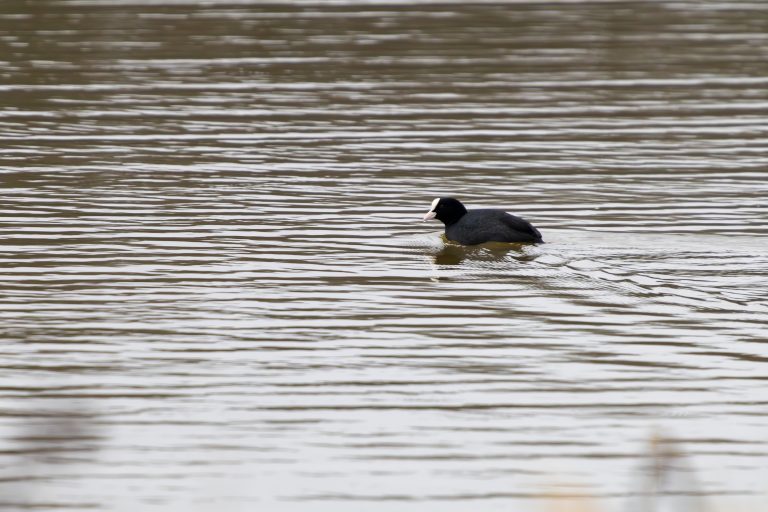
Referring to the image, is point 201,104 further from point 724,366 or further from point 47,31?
point 724,366

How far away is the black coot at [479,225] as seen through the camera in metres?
13.5

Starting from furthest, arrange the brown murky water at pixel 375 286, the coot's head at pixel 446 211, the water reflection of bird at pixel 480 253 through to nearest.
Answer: the coot's head at pixel 446 211, the water reflection of bird at pixel 480 253, the brown murky water at pixel 375 286

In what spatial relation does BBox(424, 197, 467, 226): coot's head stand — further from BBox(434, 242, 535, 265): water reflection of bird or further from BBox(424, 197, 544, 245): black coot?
BBox(434, 242, 535, 265): water reflection of bird

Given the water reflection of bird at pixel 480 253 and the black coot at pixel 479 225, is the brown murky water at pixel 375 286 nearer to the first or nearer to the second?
the water reflection of bird at pixel 480 253

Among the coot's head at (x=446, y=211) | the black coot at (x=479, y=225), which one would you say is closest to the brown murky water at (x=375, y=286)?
the black coot at (x=479, y=225)

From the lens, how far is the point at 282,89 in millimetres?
24109

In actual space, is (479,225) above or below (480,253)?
above

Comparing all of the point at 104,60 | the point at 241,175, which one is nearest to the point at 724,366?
the point at 241,175

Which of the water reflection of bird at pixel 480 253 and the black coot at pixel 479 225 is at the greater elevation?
the black coot at pixel 479 225

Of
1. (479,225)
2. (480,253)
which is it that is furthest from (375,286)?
(479,225)

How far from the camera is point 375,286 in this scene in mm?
12180

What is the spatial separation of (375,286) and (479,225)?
76.3 inches

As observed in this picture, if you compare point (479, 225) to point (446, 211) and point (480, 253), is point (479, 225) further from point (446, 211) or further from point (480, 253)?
point (446, 211)

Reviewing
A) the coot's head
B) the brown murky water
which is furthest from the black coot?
the brown murky water
